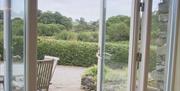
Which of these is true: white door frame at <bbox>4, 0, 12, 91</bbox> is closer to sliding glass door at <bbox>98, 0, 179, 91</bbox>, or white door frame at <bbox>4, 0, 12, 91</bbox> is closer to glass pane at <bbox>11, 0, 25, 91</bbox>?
glass pane at <bbox>11, 0, 25, 91</bbox>

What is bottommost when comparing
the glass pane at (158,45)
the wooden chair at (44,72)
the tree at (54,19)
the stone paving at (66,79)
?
the stone paving at (66,79)

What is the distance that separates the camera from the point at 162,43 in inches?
126

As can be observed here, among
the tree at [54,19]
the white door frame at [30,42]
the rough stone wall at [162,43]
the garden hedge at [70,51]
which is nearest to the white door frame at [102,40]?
the rough stone wall at [162,43]

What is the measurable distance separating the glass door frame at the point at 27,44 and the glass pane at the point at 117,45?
1156 millimetres

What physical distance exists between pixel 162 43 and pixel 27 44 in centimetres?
191

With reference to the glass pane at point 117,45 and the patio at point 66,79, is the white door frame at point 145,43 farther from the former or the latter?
the patio at point 66,79

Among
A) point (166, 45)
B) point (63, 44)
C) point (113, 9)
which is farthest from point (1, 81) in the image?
point (63, 44)

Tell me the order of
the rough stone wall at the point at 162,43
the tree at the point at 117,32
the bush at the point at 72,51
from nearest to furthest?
1. the tree at the point at 117,32
2. the rough stone wall at the point at 162,43
3. the bush at the point at 72,51

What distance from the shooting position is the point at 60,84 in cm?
604

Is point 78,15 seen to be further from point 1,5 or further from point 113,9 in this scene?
point 1,5

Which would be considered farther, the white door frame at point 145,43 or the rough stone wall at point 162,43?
the rough stone wall at point 162,43

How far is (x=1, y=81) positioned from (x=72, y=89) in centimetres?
373

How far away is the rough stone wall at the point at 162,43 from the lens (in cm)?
313

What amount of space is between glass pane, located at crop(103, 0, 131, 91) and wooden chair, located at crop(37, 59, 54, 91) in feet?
4.50
